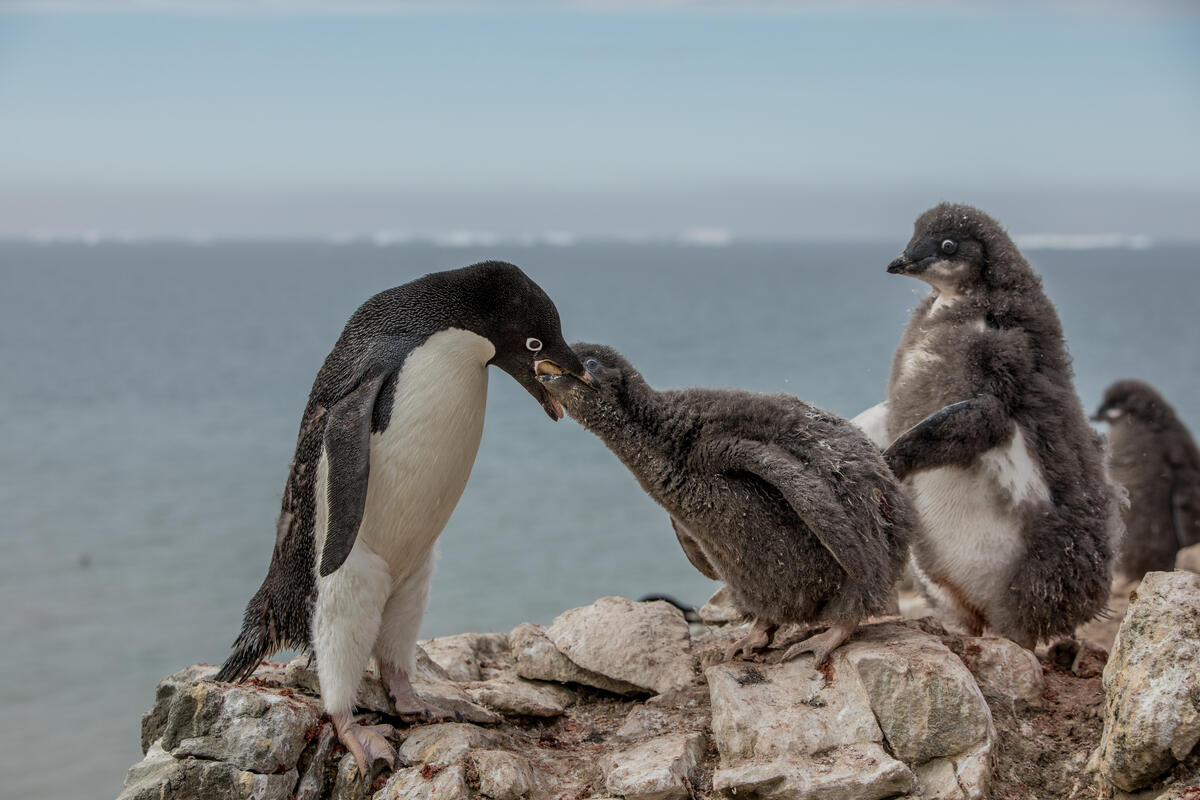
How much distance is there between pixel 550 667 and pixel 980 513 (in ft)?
5.69

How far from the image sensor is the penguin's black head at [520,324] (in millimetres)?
3623

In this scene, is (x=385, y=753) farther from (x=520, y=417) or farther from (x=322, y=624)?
(x=520, y=417)

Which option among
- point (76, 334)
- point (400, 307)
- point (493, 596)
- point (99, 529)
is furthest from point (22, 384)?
point (400, 307)

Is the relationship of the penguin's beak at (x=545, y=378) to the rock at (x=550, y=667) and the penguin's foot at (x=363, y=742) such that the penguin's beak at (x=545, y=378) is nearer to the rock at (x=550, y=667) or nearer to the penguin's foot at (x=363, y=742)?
the rock at (x=550, y=667)

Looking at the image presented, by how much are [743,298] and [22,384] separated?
37601mm

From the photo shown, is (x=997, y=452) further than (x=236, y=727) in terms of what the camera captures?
Yes

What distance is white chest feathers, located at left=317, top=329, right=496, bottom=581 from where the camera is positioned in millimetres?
3584

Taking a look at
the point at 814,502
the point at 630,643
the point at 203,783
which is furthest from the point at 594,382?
the point at 203,783

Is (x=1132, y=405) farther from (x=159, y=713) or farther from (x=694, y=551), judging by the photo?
(x=159, y=713)

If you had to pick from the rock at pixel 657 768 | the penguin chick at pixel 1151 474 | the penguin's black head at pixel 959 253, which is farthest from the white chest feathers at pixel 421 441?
the penguin chick at pixel 1151 474

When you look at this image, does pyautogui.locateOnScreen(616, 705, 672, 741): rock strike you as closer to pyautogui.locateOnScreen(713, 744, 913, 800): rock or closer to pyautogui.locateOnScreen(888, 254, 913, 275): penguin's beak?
pyautogui.locateOnScreen(713, 744, 913, 800): rock

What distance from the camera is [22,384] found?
1443 inches

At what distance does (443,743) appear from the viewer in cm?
361

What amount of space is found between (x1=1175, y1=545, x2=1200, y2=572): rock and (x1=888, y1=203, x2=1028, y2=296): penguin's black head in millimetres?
3831
